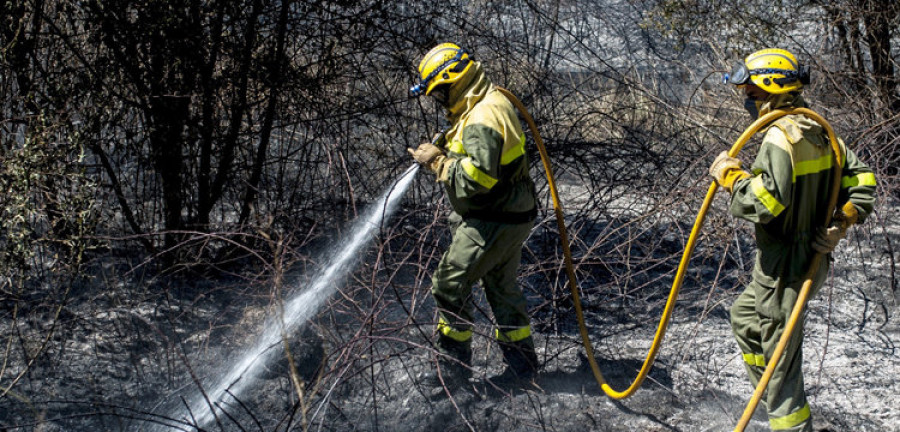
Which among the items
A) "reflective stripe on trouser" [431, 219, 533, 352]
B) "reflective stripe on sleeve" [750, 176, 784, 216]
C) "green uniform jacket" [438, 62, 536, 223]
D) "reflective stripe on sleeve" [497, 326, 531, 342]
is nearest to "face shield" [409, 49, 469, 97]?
"green uniform jacket" [438, 62, 536, 223]

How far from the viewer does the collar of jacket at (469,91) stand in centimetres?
402

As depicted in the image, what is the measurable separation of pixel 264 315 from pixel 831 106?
188 inches

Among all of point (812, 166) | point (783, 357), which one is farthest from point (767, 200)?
point (783, 357)

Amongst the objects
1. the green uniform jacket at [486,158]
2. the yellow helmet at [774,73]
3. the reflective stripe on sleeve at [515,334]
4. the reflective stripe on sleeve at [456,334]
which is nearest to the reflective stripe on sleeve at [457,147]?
the green uniform jacket at [486,158]

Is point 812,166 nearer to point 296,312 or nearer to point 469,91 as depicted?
point 469,91

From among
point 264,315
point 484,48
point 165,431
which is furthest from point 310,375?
point 484,48

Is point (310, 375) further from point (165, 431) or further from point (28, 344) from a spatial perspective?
point (28, 344)

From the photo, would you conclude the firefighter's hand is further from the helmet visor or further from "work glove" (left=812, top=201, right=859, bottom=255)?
the helmet visor

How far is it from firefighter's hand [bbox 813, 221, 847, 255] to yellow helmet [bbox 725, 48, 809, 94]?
0.59 m

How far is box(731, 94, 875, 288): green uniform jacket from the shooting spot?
334 cm

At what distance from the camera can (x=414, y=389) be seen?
4473 mm

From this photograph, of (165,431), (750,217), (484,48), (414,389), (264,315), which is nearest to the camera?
(750,217)

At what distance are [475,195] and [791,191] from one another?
142 cm

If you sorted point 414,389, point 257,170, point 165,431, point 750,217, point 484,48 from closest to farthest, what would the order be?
point 750,217 < point 165,431 < point 414,389 < point 257,170 < point 484,48
